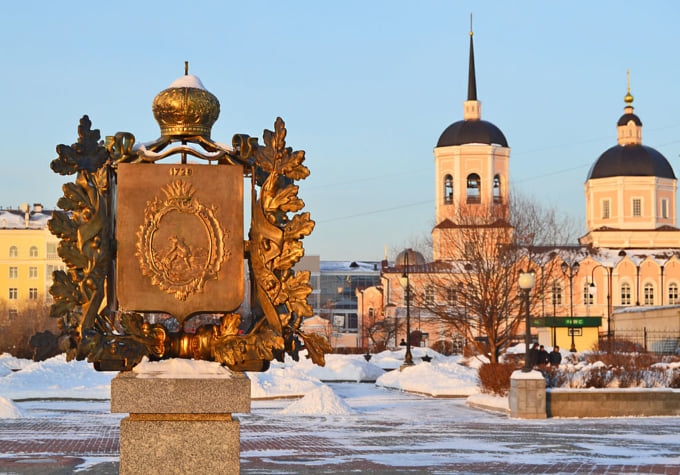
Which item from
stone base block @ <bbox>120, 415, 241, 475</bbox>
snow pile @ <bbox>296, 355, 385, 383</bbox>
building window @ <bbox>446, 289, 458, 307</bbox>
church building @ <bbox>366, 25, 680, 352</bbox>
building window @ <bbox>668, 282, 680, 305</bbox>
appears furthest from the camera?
building window @ <bbox>668, 282, 680, 305</bbox>

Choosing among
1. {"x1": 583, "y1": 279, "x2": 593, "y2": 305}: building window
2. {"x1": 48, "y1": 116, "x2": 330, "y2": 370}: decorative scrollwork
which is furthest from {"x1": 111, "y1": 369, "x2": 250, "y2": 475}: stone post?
{"x1": 583, "y1": 279, "x2": 593, "y2": 305}: building window

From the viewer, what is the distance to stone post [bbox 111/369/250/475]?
7.29m

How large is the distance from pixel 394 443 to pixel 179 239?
12.2m

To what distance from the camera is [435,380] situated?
1442 inches

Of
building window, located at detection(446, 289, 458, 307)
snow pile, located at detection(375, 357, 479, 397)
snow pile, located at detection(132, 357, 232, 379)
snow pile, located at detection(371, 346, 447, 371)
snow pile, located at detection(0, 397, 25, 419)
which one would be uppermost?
building window, located at detection(446, 289, 458, 307)

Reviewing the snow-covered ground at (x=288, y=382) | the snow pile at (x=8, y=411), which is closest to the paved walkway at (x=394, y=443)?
the snow pile at (x=8, y=411)


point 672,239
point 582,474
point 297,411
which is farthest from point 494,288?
point 672,239

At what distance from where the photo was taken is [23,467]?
15336mm

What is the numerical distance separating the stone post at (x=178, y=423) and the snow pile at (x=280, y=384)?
2382cm

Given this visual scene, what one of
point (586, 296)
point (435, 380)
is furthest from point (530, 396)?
point (586, 296)

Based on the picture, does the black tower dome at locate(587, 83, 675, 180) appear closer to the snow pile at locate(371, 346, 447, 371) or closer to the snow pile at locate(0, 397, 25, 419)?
the snow pile at locate(371, 346, 447, 371)

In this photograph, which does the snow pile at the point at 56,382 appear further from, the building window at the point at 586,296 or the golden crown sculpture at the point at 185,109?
the building window at the point at 586,296

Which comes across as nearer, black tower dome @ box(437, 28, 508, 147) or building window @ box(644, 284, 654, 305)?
building window @ box(644, 284, 654, 305)

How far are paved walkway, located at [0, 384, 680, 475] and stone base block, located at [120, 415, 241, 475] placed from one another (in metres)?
7.63
